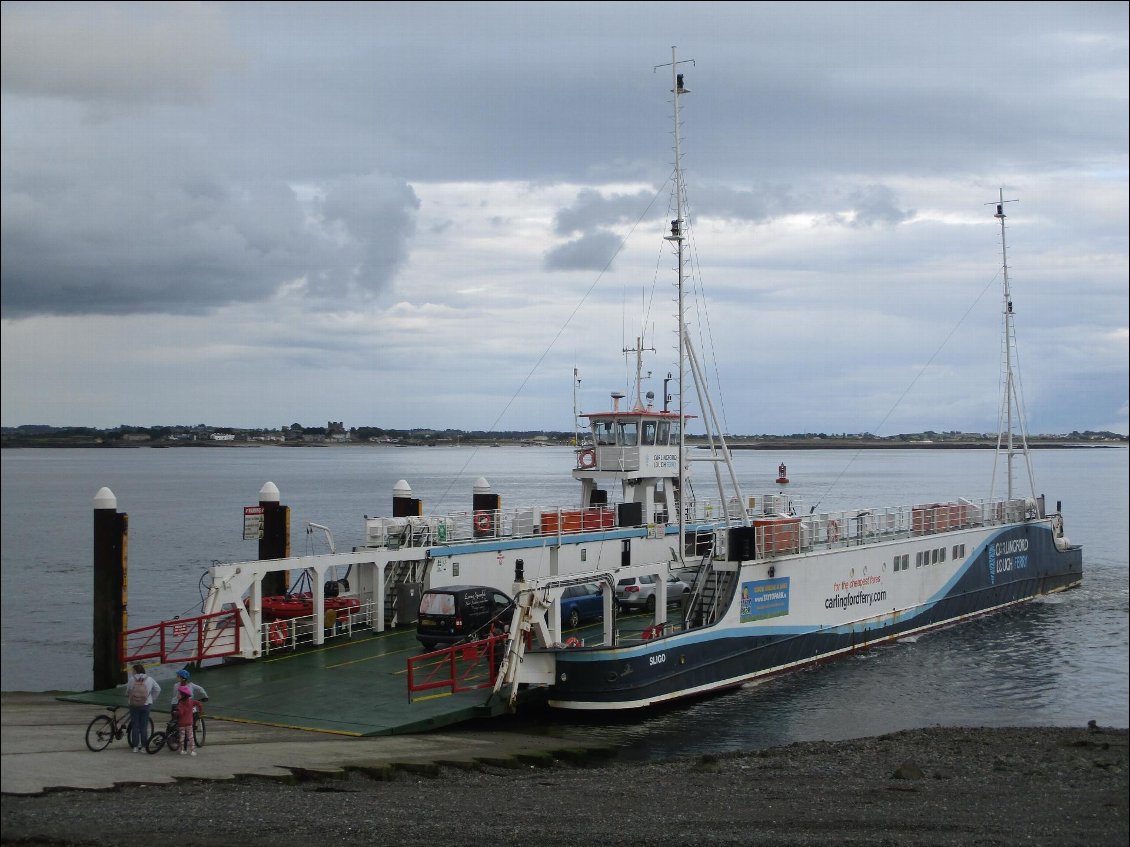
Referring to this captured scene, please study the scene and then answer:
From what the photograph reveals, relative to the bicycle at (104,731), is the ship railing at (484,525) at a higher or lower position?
higher

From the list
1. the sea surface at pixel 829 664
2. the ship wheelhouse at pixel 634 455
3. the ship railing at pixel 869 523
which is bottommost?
the sea surface at pixel 829 664

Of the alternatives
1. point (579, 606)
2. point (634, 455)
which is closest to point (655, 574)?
point (579, 606)

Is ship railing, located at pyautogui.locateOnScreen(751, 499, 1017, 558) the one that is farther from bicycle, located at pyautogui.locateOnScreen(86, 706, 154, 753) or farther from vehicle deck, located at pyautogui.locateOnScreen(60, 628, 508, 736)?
bicycle, located at pyautogui.locateOnScreen(86, 706, 154, 753)

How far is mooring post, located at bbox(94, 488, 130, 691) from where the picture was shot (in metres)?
22.4

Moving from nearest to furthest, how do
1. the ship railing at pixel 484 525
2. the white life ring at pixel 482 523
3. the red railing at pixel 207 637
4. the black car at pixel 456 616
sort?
the red railing at pixel 207 637 → the black car at pixel 456 616 → the ship railing at pixel 484 525 → the white life ring at pixel 482 523

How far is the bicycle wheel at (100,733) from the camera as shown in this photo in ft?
52.6

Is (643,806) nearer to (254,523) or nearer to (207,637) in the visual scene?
(207,637)

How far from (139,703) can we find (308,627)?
35.1ft

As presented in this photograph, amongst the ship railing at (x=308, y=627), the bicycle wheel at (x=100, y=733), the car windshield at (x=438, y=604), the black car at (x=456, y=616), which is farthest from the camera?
the ship railing at (x=308, y=627)

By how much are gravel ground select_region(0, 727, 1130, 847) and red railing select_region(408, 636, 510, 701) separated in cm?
327

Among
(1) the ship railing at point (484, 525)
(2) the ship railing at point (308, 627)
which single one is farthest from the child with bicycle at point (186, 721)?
(1) the ship railing at point (484, 525)

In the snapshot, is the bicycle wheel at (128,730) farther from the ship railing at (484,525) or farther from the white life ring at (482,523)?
the white life ring at (482,523)

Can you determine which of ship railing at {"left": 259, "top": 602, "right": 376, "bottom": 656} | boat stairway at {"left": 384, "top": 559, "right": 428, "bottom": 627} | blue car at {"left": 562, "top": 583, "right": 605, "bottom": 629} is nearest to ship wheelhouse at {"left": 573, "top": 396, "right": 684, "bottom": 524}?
blue car at {"left": 562, "top": 583, "right": 605, "bottom": 629}

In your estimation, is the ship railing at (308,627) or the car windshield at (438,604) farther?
the ship railing at (308,627)
